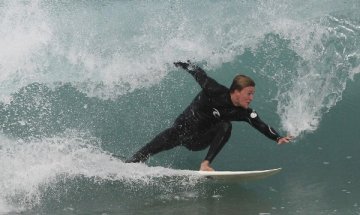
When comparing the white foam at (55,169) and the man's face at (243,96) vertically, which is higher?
the man's face at (243,96)

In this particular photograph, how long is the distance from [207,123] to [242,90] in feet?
2.73

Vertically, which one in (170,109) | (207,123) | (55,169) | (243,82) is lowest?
(55,169)

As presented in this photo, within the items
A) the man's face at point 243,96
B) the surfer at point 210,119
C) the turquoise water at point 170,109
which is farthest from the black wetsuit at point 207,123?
the turquoise water at point 170,109

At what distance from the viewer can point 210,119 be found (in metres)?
6.59

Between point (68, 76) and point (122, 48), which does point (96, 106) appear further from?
point (122, 48)

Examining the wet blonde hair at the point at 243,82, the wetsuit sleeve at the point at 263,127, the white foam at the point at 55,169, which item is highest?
the wet blonde hair at the point at 243,82

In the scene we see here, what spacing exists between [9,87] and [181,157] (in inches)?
186

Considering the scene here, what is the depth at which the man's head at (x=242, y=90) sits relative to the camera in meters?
5.94

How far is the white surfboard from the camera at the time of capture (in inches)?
255

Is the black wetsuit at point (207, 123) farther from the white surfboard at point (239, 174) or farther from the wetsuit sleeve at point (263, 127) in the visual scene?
the white surfboard at point (239, 174)

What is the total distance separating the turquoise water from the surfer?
1.18 ft

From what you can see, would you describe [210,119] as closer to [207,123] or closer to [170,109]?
[207,123]

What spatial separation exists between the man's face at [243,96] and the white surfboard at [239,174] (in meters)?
0.87

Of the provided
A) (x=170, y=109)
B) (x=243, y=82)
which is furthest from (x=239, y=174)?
(x=170, y=109)
